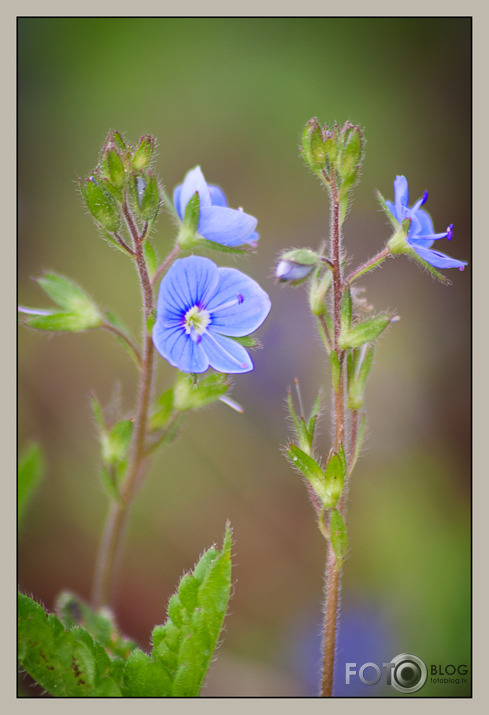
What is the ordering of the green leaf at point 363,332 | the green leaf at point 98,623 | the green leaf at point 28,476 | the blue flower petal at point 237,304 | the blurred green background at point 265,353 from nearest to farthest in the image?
1. the green leaf at point 363,332
2. the blue flower petal at point 237,304
3. the green leaf at point 98,623
4. the green leaf at point 28,476
5. the blurred green background at point 265,353

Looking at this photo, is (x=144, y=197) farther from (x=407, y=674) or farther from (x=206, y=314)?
(x=407, y=674)

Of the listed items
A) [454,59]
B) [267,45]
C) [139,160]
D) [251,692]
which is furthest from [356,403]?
[267,45]

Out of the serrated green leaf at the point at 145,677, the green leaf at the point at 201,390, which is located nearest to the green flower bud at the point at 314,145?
the green leaf at the point at 201,390

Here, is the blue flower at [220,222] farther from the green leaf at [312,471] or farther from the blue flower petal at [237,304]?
the green leaf at [312,471]

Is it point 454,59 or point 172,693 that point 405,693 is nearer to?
point 172,693

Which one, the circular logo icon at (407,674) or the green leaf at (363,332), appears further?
the circular logo icon at (407,674)

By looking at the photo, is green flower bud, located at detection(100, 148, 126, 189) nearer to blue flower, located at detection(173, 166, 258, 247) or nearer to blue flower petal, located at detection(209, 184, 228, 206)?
blue flower, located at detection(173, 166, 258, 247)

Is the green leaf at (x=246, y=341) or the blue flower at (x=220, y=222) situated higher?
the blue flower at (x=220, y=222)

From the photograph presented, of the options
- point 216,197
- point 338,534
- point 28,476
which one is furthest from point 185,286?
point 28,476
